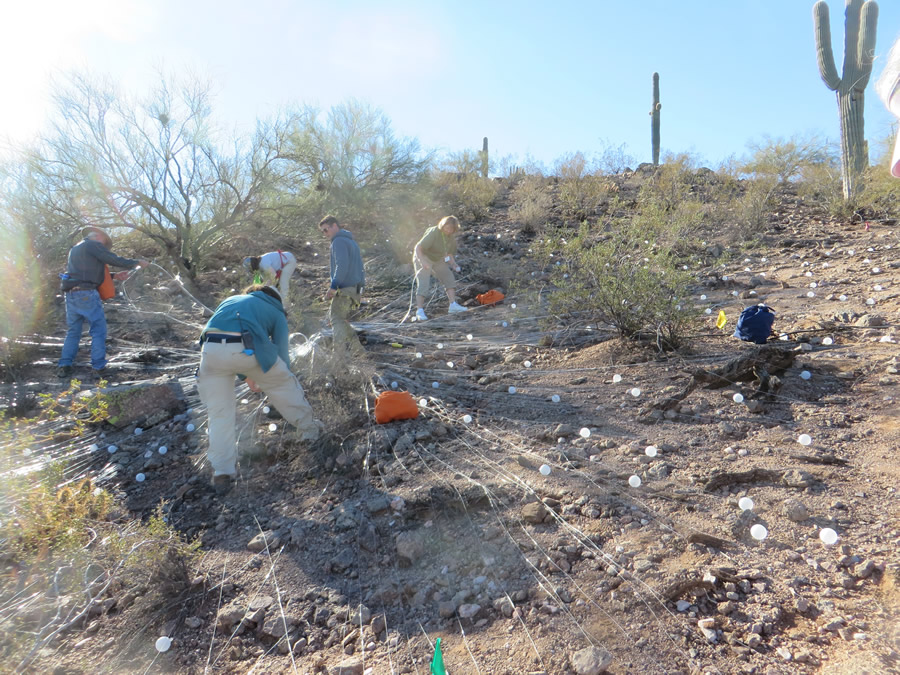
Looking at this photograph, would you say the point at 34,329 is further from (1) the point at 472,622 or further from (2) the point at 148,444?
(1) the point at 472,622

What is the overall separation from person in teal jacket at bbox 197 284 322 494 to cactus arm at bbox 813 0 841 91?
38.9 ft

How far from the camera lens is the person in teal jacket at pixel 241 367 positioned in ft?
11.5

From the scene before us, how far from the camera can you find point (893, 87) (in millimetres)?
1425

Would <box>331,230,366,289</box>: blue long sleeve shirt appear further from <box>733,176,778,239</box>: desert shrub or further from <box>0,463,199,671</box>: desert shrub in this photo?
<box>733,176,778,239</box>: desert shrub

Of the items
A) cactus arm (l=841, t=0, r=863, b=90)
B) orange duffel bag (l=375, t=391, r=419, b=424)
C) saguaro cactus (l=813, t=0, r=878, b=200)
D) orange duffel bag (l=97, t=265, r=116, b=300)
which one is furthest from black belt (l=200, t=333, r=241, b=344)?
cactus arm (l=841, t=0, r=863, b=90)

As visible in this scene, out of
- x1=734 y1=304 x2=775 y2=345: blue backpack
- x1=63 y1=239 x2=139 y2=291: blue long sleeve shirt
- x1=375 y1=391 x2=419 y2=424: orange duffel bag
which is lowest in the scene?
x1=375 y1=391 x2=419 y2=424: orange duffel bag

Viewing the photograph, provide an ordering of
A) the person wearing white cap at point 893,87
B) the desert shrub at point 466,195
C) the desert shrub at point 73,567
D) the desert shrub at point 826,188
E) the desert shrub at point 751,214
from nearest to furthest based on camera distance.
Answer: the person wearing white cap at point 893,87
the desert shrub at point 73,567
the desert shrub at point 751,214
the desert shrub at point 826,188
the desert shrub at point 466,195

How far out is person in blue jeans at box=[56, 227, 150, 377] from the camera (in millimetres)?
5594

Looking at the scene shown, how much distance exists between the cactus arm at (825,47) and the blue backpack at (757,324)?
29.9 feet

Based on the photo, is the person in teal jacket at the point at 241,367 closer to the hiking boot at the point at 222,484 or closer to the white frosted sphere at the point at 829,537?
the hiking boot at the point at 222,484

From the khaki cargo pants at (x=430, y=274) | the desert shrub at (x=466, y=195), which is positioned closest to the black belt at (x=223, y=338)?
the khaki cargo pants at (x=430, y=274)

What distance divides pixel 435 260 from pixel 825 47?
9572mm

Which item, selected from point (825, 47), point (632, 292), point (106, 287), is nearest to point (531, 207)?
point (825, 47)

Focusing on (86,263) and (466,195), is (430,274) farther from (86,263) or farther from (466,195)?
(466,195)
